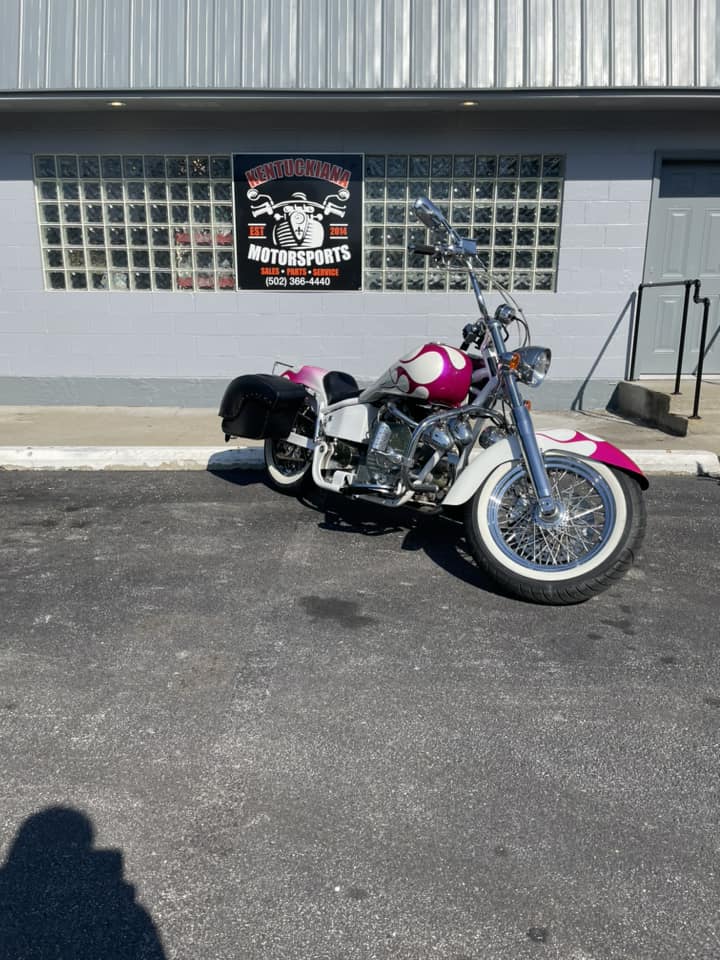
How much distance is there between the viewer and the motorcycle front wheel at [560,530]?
3.66 meters

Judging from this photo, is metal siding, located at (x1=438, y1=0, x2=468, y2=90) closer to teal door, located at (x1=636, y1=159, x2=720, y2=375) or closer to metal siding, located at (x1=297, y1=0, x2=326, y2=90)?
metal siding, located at (x1=297, y1=0, x2=326, y2=90)

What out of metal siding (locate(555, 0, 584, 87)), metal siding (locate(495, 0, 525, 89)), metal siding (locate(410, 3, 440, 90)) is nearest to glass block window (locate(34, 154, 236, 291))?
metal siding (locate(410, 3, 440, 90))

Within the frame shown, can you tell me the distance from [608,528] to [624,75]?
5357mm

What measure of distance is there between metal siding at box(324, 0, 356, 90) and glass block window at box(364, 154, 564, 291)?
96cm

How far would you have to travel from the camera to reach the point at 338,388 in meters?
5.05

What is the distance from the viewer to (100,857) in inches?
83.9

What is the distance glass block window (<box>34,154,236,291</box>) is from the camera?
26.8 feet

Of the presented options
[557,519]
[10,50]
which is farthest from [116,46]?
[557,519]

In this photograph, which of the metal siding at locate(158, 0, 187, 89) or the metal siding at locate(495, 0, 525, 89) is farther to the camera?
the metal siding at locate(158, 0, 187, 89)

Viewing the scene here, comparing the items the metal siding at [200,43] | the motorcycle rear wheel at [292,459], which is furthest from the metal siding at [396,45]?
the motorcycle rear wheel at [292,459]

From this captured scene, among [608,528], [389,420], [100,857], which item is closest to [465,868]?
[100,857]

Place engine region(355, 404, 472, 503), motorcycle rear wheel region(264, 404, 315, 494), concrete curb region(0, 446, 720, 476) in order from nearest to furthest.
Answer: engine region(355, 404, 472, 503) < motorcycle rear wheel region(264, 404, 315, 494) < concrete curb region(0, 446, 720, 476)

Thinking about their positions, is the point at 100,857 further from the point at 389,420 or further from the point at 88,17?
the point at 88,17

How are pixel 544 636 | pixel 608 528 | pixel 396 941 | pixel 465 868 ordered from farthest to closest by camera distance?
pixel 608 528 → pixel 544 636 → pixel 465 868 → pixel 396 941
